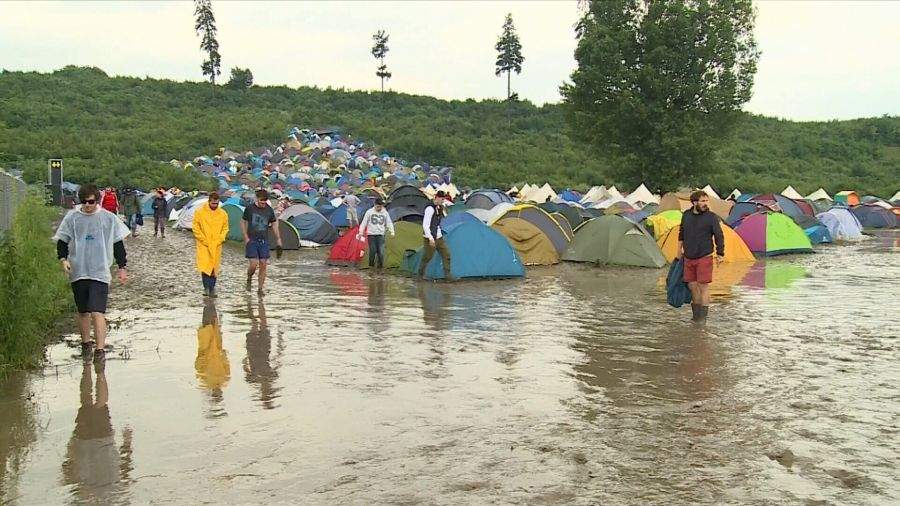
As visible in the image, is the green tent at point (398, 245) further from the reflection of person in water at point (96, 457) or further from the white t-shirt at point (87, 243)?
the reflection of person in water at point (96, 457)

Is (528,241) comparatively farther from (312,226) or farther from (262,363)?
(262,363)

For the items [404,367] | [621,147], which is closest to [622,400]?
[404,367]

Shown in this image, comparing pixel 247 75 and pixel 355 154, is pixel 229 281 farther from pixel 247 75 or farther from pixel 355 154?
pixel 247 75

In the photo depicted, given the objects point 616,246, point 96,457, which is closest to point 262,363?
point 96,457

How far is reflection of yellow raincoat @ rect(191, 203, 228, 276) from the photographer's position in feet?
46.1

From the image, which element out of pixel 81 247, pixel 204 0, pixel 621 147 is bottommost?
pixel 81 247

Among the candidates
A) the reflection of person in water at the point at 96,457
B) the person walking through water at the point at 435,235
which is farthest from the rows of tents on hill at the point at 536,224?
the reflection of person in water at the point at 96,457

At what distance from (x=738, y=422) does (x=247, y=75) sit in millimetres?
100879

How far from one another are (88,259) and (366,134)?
2581 inches

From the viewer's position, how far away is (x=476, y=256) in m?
17.5

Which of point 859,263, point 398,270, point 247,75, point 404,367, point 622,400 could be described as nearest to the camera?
point 622,400

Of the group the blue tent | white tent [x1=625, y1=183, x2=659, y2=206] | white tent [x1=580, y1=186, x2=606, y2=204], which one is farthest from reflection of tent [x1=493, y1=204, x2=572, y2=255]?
white tent [x1=625, y1=183, x2=659, y2=206]

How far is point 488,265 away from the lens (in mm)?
17594

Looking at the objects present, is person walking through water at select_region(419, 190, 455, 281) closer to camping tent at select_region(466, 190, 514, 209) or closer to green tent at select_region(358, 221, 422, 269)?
green tent at select_region(358, 221, 422, 269)
